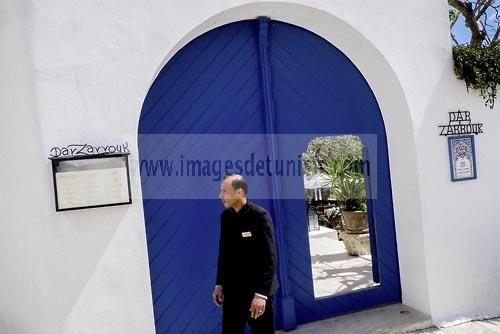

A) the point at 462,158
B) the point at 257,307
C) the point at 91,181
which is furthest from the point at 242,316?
the point at 462,158

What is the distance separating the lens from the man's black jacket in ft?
10.4

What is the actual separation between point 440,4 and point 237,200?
314 cm

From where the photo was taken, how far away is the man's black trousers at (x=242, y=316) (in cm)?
324

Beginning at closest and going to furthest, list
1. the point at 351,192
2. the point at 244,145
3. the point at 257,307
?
the point at 257,307, the point at 244,145, the point at 351,192

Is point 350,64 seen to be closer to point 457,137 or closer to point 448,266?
point 457,137

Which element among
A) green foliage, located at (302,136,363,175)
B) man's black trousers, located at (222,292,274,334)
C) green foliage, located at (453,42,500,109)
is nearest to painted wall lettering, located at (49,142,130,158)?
man's black trousers, located at (222,292,274,334)

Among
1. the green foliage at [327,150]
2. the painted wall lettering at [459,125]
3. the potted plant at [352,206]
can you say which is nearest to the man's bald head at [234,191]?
the painted wall lettering at [459,125]

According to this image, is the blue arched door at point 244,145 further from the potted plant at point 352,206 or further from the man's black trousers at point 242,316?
the potted plant at point 352,206

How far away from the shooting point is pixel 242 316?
3.29 m

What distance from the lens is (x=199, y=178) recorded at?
4.21 metres

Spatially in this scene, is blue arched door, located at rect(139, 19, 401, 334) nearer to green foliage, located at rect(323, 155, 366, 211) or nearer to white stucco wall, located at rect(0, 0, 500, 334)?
white stucco wall, located at rect(0, 0, 500, 334)

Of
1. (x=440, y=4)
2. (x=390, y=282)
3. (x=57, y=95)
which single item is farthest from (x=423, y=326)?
(x=57, y=95)

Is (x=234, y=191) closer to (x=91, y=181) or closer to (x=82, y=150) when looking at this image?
(x=91, y=181)

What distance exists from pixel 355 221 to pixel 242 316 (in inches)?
164
